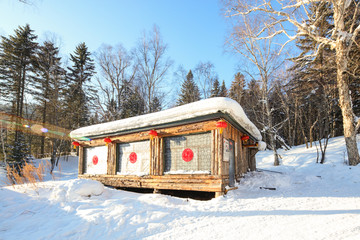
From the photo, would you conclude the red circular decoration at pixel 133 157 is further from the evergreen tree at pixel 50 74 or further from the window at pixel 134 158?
the evergreen tree at pixel 50 74

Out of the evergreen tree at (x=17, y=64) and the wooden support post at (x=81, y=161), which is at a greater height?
the evergreen tree at (x=17, y=64)

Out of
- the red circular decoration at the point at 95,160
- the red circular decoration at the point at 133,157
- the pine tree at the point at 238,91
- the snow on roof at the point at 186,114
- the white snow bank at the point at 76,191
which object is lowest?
the white snow bank at the point at 76,191

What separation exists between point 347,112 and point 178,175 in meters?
9.16

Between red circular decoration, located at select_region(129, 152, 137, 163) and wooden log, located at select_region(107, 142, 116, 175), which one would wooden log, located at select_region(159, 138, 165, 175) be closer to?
red circular decoration, located at select_region(129, 152, 137, 163)

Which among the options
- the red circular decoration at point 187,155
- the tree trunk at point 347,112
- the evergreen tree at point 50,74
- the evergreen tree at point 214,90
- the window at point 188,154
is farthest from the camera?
the evergreen tree at point 214,90

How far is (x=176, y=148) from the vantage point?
307 inches

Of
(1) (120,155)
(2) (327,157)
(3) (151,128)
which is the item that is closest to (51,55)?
(1) (120,155)

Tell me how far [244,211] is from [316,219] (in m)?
1.47

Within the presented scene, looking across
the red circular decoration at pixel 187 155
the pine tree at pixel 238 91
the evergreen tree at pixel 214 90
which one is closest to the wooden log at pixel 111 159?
the red circular decoration at pixel 187 155

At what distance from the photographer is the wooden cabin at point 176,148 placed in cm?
670

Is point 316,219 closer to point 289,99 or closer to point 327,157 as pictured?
point 327,157

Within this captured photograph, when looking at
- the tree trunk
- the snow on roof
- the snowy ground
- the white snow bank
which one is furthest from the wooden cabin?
the tree trunk

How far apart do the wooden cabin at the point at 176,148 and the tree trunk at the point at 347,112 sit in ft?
15.8

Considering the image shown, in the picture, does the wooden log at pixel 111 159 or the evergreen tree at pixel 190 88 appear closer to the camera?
the wooden log at pixel 111 159
